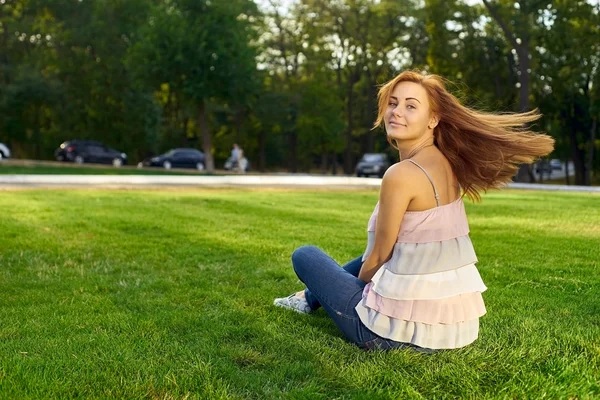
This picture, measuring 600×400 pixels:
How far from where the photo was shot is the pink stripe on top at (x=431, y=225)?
11.0 feet

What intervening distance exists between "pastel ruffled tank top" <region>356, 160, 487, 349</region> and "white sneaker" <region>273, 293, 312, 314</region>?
1036 mm

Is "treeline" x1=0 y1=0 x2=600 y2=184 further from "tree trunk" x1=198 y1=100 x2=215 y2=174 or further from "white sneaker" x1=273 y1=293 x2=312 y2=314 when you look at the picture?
"white sneaker" x1=273 y1=293 x2=312 y2=314

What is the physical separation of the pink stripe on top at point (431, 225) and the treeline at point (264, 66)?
102 feet

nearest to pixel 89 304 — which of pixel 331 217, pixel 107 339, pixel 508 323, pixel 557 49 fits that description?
pixel 107 339

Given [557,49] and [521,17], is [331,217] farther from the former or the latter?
[557,49]

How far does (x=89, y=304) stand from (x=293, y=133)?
166ft

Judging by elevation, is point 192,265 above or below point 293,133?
below

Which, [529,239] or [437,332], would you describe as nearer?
[437,332]

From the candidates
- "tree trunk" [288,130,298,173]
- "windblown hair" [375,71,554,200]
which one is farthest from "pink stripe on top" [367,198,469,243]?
"tree trunk" [288,130,298,173]

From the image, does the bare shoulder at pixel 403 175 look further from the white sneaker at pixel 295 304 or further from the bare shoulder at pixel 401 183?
the white sneaker at pixel 295 304

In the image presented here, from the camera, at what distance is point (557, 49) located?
37281mm

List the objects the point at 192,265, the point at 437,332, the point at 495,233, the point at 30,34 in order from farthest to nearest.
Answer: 1. the point at 30,34
2. the point at 495,233
3. the point at 192,265
4. the point at 437,332

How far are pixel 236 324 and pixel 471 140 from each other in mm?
1913

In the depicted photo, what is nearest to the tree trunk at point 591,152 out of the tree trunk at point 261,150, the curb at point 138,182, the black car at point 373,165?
the black car at point 373,165
